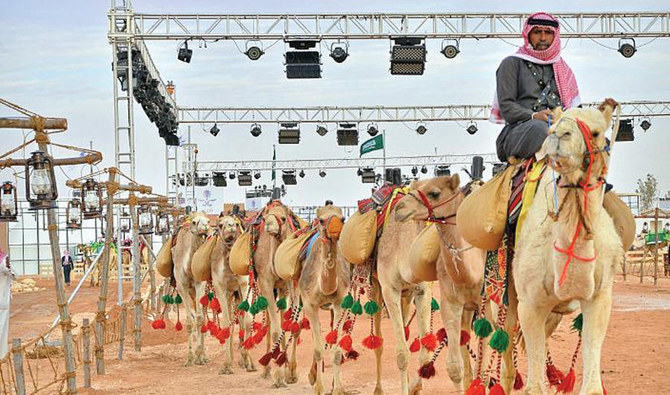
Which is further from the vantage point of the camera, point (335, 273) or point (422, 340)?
point (335, 273)

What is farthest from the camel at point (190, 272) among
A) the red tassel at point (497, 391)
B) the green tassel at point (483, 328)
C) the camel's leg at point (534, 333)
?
the camel's leg at point (534, 333)

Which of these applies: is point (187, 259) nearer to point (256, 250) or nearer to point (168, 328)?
point (256, 250)

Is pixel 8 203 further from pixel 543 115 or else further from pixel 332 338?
pixel 543 115

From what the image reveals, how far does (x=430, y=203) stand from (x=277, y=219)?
535 cm

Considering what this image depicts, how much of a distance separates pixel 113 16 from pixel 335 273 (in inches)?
488

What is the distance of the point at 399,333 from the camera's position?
1074 cm

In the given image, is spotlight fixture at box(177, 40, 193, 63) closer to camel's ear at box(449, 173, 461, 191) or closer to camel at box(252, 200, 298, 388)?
camel at box(252, 200, 298, 388)

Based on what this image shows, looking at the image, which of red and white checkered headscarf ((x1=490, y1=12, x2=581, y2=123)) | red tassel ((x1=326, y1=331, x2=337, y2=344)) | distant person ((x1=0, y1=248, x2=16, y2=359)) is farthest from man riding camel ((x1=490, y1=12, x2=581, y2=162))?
distant person ((x1=0, y1=248, x2=16, y2=359))

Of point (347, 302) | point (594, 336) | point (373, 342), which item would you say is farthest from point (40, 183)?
point (594, 336)

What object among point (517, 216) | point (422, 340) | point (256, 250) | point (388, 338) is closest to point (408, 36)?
point (388, 338)

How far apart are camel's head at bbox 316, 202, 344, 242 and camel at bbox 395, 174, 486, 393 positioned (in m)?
2.49

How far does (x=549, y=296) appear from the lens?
22.1 feet

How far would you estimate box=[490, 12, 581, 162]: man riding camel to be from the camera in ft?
26.7

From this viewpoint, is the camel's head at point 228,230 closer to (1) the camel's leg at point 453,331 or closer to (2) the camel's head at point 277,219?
(2) the camel's head at point 277,219
